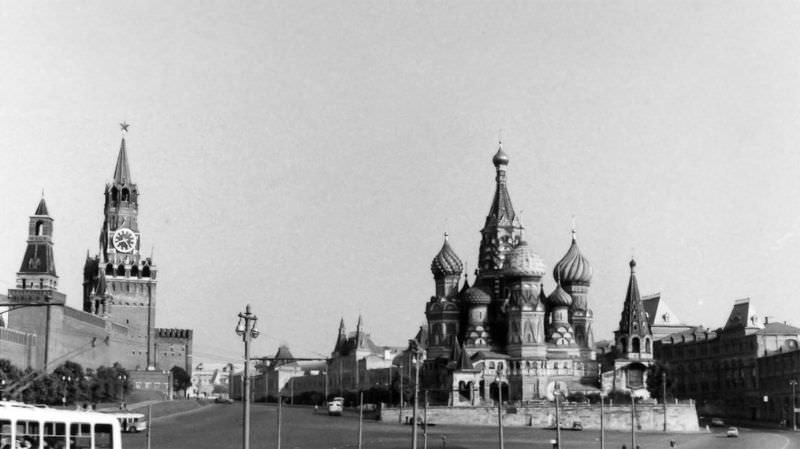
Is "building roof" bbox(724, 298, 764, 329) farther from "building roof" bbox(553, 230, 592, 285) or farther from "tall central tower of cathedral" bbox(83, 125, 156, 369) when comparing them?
"tall central tower of cathedral" bbox(83, 125, 156, 369)

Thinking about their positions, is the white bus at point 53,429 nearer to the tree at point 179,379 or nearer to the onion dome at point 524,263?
the onion dome at point 524,263

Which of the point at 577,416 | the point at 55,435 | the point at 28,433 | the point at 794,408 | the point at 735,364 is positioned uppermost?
the point at 735,364

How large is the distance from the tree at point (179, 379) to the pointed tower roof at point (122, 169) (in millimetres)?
28838

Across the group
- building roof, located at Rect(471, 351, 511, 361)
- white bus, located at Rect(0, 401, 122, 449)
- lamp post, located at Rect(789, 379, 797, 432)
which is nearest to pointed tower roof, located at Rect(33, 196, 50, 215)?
building roof, located at Rect(471, 351, 511, 361)

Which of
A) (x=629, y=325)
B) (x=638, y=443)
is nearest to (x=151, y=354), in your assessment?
(x=629, y=325)

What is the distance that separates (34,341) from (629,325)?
2429 inches

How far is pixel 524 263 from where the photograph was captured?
12612 cm

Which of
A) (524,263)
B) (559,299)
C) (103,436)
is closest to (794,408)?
(559,299)

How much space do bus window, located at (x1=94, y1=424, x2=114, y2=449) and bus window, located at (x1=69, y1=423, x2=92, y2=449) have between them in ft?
1.07

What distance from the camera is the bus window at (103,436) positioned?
3316cm

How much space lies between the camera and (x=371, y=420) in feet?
363

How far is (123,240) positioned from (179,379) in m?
22.1

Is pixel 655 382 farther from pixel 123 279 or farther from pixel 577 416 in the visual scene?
pixel 123 279

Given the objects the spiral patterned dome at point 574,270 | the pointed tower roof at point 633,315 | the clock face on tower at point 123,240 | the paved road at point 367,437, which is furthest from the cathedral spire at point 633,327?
the clock face on tower at point 123,240
